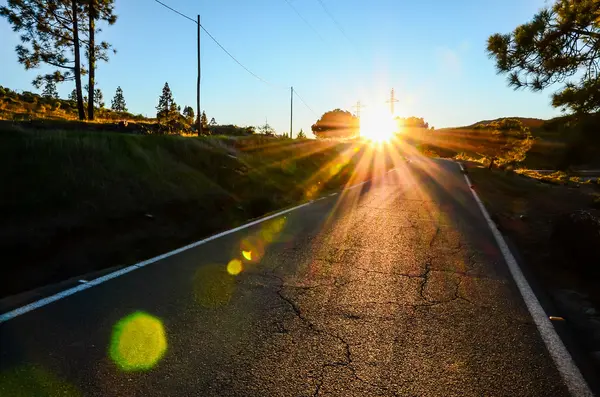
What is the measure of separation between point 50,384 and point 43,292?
1995 millimetres

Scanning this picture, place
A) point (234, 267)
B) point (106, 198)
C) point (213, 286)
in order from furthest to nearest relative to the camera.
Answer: point (106, 198) < point (234, 267) < point (213, 286)

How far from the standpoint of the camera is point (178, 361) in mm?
3102

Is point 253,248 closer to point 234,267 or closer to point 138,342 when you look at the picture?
point 234,267

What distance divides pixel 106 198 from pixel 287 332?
19.0 ft

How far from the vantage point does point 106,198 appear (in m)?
7.98

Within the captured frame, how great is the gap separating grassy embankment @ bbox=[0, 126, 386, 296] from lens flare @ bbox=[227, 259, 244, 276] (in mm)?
1237

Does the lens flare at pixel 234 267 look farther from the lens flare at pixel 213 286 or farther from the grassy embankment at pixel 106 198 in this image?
the grassy embankment at pixel 106 198

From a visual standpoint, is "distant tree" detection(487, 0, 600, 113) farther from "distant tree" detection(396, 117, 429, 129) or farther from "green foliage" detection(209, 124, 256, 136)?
"distant tree" detection(396, 117, 429, 129)

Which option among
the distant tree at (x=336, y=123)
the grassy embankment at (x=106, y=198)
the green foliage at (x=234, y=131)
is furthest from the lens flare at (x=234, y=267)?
the distant tree at (x=336, y=123)

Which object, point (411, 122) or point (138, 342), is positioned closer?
point (138, 342)

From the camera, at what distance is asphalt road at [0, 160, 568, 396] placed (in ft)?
9.40

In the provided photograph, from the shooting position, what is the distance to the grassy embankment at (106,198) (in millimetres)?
5773

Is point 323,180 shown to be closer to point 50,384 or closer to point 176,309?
point 176,309

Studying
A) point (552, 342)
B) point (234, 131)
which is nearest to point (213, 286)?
point (552, 342)
